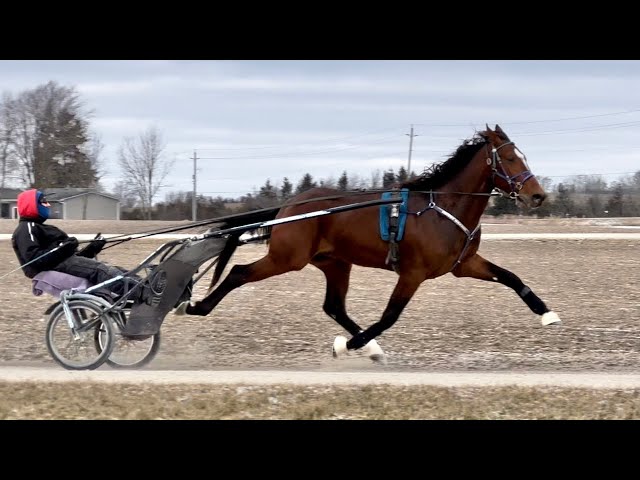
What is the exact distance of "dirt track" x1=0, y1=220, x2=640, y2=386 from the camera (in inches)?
331

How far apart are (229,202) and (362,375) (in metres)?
3.81

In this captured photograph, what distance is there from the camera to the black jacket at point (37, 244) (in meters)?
7.46

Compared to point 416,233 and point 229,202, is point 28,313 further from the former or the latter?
point 416,233

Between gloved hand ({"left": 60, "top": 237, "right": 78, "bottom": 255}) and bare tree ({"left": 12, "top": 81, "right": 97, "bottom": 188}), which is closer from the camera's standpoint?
gloved hand ({"left": 60, "top": 237, "right": 78, "bottom": 255})

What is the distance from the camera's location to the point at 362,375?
294 inches

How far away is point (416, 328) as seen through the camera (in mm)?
10508

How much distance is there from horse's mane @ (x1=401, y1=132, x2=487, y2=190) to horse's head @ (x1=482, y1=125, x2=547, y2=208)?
0.48 feet

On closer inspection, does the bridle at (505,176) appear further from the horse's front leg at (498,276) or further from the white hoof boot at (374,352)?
the white hoof boot at (374,352)

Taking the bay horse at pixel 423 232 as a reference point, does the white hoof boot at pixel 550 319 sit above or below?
below

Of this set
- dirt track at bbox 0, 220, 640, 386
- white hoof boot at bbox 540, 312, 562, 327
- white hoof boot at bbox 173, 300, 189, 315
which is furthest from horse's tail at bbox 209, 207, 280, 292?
white hoof boot at bbox 540, 312, 562, 327

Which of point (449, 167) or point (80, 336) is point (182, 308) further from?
point (449, 167)

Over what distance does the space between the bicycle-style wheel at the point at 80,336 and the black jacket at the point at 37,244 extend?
431 mm

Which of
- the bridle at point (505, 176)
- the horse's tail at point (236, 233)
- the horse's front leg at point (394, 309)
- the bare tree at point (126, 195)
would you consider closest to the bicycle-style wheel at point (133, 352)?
the horse's tail at point (236, 233)

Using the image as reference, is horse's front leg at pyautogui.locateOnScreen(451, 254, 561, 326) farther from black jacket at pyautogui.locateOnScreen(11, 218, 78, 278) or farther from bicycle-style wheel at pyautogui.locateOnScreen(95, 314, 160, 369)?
black jacket at pyautogui.locateOnScreen(11, 218, 78, 278)
